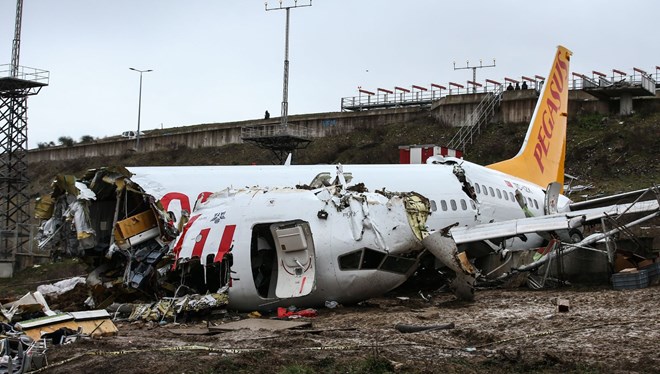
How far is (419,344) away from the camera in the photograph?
469 inches

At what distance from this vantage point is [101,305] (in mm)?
18031

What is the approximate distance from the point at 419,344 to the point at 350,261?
5.16 m

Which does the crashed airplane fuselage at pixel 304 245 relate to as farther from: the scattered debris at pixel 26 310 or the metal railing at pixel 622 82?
the metal railing at pixel 622 82

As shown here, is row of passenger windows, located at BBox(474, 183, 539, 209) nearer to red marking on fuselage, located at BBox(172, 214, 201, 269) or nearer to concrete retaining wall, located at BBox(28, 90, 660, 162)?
red marking on fuselage, located at BBox(172, 214, 201, 269)

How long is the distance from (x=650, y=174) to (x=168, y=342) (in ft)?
134

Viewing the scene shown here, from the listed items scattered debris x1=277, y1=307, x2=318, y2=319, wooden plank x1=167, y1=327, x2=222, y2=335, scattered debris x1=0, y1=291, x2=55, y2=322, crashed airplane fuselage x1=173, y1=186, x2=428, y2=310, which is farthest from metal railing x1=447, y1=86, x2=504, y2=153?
scattered debris x1=0, y1=291, x2=55, y2=322

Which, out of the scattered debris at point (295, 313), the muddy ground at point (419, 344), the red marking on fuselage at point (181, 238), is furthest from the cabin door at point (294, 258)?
the red marking on fuselage at point (181, 238)

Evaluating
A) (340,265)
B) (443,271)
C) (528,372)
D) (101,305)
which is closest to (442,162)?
(443,271)

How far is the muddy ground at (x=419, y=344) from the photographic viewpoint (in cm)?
1013

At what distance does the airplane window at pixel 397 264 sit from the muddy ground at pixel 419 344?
111 centimetres

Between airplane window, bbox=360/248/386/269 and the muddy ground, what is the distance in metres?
1.07

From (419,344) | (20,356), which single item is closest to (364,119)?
(419,344)

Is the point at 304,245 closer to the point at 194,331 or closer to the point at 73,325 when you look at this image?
the point at 194,331

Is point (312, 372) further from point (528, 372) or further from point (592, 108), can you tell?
point (592, 108)
